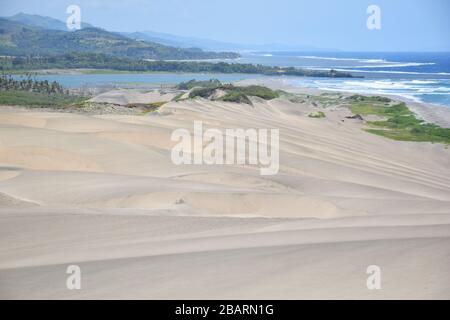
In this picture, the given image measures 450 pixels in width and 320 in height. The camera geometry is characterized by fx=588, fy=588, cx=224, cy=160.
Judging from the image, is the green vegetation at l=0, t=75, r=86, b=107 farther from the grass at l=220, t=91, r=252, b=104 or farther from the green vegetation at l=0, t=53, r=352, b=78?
the green vegetation at l=0, t=53, r=352, b=78

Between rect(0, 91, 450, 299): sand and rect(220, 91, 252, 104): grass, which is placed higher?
rect(220, 91, 252, 104): grass

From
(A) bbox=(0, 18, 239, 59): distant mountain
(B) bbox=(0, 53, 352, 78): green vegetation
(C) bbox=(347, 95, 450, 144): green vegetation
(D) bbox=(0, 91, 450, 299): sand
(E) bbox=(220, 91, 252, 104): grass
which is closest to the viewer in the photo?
(D) bbox=(0, 91, 450, 299): sand

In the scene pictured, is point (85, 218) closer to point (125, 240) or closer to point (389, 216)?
point (125, 240)

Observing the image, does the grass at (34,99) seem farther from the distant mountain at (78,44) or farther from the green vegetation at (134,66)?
the distant mountain at (78,44)

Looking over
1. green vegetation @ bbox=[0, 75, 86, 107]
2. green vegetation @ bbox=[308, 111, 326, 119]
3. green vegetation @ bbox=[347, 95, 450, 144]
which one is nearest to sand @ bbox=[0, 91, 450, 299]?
green vegetation @ bbox=[347, 95, 450, 144]

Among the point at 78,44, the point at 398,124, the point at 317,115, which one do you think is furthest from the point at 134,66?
the point at 398,124
